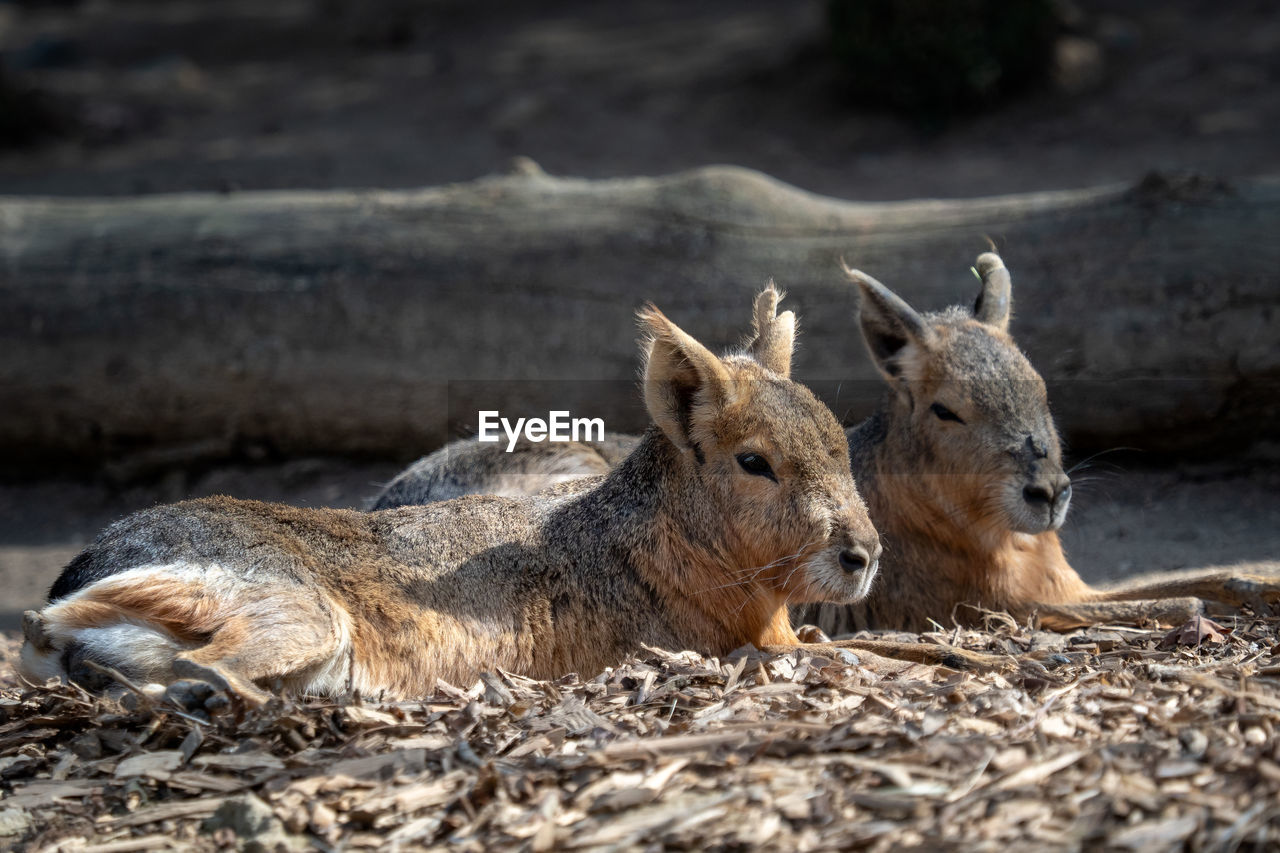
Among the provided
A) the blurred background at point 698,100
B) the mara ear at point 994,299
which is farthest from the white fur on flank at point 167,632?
the blurred background at point 698,100

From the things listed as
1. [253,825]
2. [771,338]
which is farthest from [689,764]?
[771,338]

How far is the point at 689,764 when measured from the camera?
10.9 ft

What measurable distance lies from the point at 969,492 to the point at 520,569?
77.3 inches

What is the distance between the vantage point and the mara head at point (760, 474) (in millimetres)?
4391

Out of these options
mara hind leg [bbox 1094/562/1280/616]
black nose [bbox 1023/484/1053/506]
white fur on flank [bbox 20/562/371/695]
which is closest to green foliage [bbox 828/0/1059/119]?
mara hind leg [bbox 1094/562/1280/616]

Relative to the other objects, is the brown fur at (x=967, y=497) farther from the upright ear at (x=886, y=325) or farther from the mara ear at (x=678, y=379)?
the mara ear at (x=678, y=379)

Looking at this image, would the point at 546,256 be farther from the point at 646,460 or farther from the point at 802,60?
the point at 802,60

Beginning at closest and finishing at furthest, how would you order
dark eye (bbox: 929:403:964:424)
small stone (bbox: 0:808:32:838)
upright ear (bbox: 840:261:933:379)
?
small stone (bbox: 0:808:32:838), dark eye (bbox: 929:403:964:424), upright ear (bbox: 840:261:933:379)

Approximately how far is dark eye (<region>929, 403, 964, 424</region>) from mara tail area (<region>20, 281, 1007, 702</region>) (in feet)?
2.98

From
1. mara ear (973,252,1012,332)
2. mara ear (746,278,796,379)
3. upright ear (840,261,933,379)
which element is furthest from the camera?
mara ear (973,252,1012,332)

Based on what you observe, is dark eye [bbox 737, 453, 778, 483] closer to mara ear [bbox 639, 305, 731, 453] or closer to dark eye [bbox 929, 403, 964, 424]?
mara ear [bbox 639, 305, 731, 453]

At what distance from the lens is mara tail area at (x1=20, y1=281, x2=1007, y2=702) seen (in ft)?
13.2

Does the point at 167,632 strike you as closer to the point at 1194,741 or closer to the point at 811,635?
the point at 811,635

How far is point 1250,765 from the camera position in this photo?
3.13 meters
